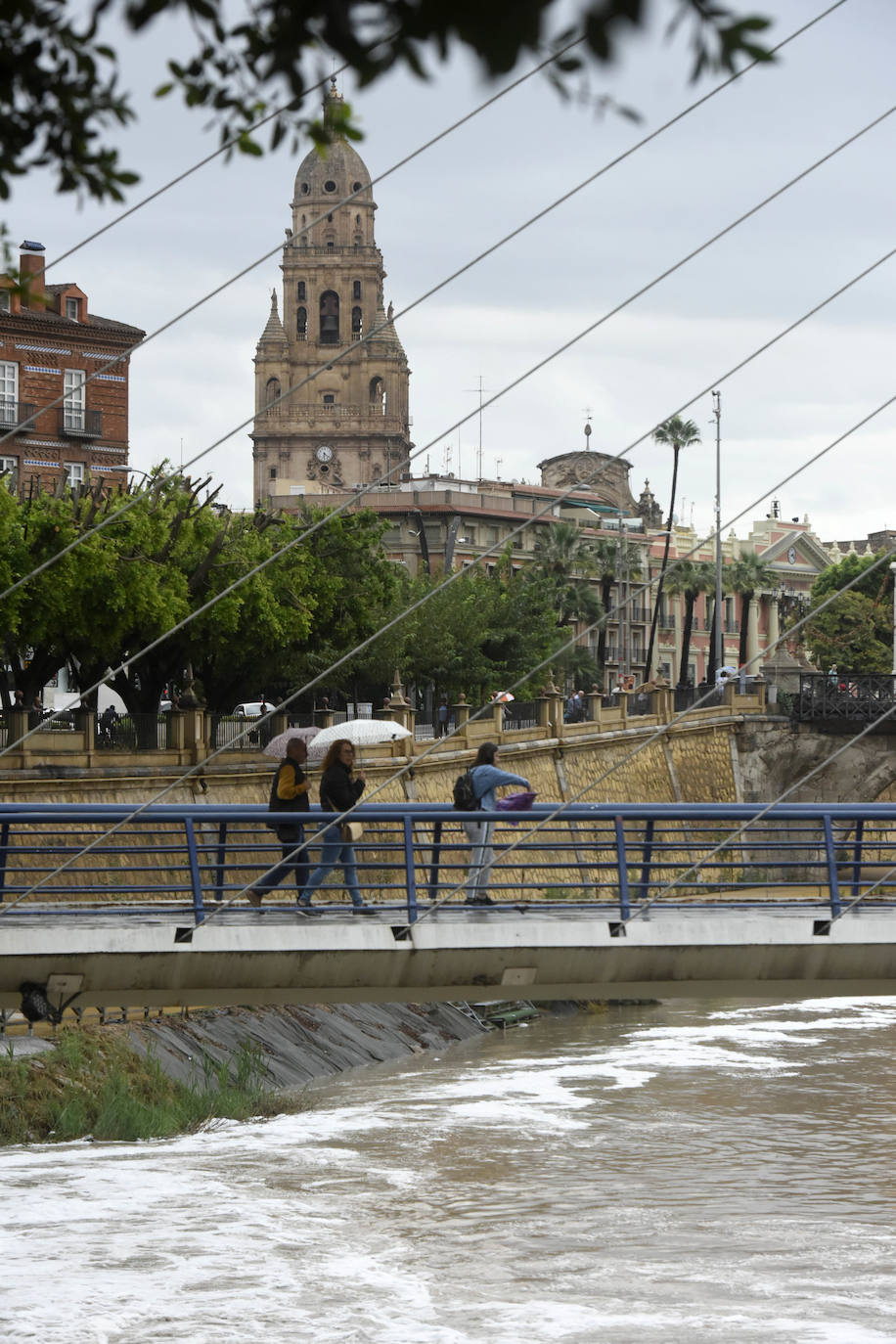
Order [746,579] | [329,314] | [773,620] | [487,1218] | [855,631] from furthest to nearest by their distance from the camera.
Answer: [329,314]
[773,620]
[746,579]
[855,631]
[487,1218]

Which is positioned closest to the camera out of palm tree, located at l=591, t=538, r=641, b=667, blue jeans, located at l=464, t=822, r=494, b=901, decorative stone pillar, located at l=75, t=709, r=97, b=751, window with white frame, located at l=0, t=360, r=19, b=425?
blue jeans, located at l=464, t=822, r=494, b=901

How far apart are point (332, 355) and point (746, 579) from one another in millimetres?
56507

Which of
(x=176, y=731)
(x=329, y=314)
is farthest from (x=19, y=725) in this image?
(x=329, y=314)

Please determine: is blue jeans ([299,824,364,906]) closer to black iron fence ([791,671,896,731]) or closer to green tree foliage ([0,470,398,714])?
green tree foliage ([0,470,398,714])

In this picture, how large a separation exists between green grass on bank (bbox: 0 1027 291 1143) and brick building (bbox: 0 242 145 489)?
101 ft

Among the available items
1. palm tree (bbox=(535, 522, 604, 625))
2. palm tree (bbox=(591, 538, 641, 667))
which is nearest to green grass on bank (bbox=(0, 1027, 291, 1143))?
palm tree (bbox=(535, 522, 604, 625))

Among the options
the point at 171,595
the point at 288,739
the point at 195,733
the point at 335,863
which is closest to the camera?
the point at 335,863

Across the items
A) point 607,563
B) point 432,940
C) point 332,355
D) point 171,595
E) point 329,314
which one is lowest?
point 432,940

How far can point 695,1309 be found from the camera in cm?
1738

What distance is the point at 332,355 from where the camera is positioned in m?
142

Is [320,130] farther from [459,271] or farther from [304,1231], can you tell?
[304,1231]

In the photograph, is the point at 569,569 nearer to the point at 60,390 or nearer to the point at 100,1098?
the point at 60,390

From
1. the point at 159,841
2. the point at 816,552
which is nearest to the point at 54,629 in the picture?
the point at 159,841

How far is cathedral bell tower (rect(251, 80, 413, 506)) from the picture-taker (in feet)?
462
